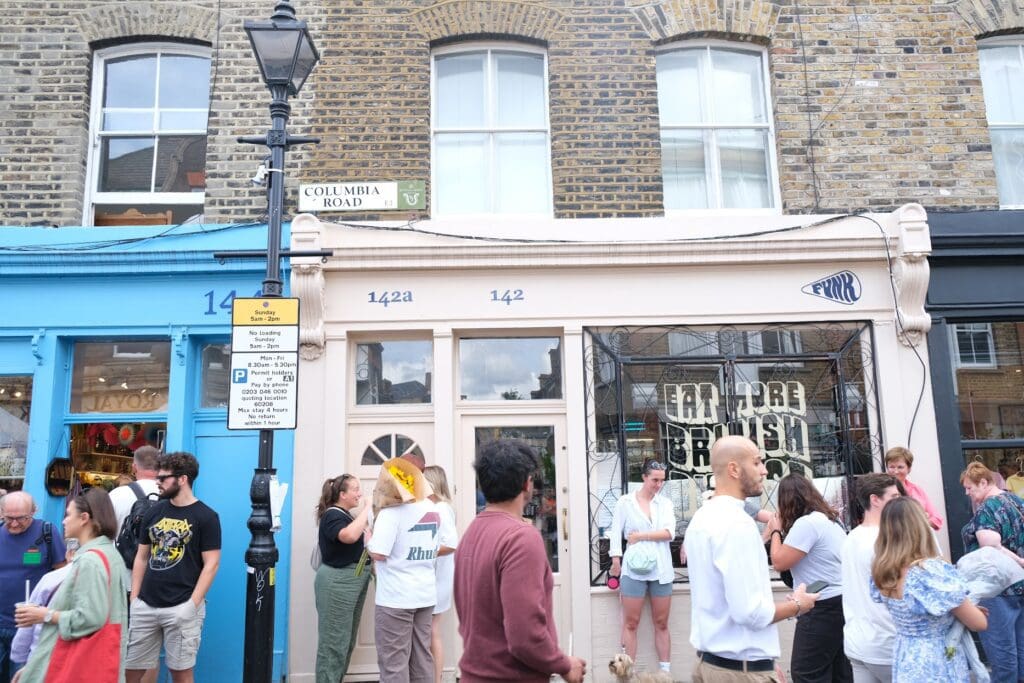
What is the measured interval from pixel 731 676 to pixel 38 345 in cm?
730

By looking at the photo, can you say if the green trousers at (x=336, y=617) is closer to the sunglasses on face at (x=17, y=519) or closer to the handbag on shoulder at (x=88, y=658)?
the handbag on shoulder at (x=88, y=658)

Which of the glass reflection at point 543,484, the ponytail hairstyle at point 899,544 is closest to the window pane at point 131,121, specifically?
the glass reflection at point 543,484

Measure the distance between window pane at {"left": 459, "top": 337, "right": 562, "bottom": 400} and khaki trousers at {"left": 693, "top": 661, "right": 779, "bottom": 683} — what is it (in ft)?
15.8

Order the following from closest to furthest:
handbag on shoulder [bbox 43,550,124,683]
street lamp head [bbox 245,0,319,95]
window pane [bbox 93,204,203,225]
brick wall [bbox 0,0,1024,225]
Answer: handbag on shoulder [bbox 43,550,124,683] → street lamp head [bbox 245,0,319,95] → brick wall [bbox 0,0,1024,225] → window pane [bbox 93,204,203,225]

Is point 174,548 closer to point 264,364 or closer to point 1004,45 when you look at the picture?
point 264,364

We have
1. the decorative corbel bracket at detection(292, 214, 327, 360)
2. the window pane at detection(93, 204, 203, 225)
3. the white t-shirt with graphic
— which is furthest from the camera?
the window pane at detection(93, 204, 203, 225)

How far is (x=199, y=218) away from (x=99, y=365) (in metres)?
1.79

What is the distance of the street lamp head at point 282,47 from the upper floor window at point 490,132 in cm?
262

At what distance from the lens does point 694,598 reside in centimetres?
385

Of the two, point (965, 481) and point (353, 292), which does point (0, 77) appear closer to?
point (353, 292)

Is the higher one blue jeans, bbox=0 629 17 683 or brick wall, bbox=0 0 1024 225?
brick wall, bbox=0 0 1024 225

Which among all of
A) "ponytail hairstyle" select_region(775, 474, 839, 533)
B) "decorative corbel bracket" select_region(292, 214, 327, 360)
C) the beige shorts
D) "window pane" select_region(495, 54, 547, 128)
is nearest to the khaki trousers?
Answer: "ponytail hairstyle" select_region(775, 474, 839, 533)

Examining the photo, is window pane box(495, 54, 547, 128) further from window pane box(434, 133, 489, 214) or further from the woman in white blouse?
the woman in white blouse

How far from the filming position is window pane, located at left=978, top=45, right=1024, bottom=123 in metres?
9.02
